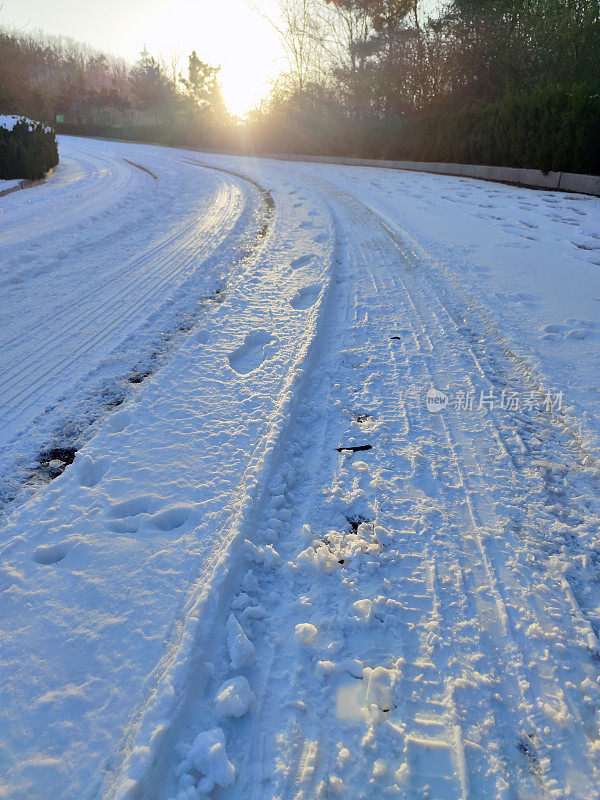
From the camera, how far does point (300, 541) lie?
1.83 m

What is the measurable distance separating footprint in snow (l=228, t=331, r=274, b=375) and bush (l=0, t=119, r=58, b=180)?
372 inches

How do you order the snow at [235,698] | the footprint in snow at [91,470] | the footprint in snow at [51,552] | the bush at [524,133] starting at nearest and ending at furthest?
the snow at [235,698] → the footprint in snow at [51,552] → the footprint in snow at [91,470] → the bush at [524,133]

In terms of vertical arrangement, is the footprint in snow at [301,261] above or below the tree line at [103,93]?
below

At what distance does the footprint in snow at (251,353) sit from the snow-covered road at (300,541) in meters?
0.02

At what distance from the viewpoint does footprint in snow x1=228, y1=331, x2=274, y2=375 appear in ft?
10.0

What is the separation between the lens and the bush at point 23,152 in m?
9.54

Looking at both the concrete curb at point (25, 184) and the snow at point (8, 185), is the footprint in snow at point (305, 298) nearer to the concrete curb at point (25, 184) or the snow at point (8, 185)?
the concrete curb at point (25, 184)

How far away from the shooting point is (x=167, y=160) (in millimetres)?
14727

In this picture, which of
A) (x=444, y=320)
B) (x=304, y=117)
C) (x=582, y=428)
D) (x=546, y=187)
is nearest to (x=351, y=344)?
(x=444, y=320)

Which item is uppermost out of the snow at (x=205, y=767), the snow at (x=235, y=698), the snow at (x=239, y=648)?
the snow at (x=239, y=648)

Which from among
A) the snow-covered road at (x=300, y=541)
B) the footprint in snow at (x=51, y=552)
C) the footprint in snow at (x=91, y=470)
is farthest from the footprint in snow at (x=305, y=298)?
the footprint in snow at (x=51, y=552)

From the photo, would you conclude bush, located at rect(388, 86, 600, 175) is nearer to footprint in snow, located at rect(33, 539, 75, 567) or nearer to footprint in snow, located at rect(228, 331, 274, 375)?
footprint in snow, located at rect(228, 331, 274, 375)

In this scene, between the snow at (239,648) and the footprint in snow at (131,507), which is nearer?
the snow at (239,648)

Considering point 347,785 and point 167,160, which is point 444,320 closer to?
point 347,785
